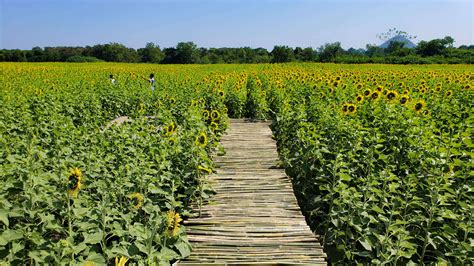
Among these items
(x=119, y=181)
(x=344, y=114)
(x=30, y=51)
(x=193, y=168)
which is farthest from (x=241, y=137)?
(x=30, y=51)

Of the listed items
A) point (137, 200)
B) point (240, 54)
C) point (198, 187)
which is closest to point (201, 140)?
point (198, 187)

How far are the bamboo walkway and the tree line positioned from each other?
35.6m

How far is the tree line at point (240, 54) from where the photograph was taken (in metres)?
39.2

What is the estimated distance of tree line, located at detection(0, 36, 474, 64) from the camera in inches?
1544

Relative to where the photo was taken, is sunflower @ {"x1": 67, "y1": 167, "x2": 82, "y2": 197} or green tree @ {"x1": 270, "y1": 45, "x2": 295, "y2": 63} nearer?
sunflower @ {"x1": 67, "y1": 167, "x2": 82, "y2": 197}

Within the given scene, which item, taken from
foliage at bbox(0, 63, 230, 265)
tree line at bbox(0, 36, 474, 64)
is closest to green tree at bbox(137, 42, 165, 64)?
tree line at bbox(0, 36, 474, 64)

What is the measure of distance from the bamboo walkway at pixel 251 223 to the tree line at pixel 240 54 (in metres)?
35.6

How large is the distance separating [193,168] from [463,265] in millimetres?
2769

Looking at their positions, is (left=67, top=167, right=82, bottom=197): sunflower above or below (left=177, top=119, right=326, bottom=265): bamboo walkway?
above

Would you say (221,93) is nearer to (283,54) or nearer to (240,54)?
(283,54)

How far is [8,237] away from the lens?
2.50 meters

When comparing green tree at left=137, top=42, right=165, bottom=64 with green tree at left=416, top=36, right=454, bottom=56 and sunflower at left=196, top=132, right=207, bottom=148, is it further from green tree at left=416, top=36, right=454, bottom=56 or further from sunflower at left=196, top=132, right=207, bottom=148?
sunflower at left=196, top=132, right=207, bottom=148

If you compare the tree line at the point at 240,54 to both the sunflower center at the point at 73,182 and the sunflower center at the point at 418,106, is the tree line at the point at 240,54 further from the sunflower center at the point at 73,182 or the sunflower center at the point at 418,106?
the sunflower center at the point at 73,182

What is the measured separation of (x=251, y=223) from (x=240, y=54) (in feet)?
228
